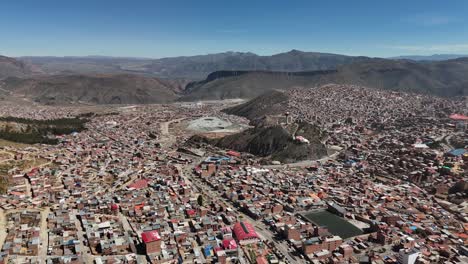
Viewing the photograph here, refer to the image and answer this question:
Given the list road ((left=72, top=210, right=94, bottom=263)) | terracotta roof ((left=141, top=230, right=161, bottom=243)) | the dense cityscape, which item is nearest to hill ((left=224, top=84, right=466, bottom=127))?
the dense cityscape

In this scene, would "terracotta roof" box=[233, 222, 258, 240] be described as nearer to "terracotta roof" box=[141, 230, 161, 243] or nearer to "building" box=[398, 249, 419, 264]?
"terracotta roof" box=[141, 230, 161, 243]

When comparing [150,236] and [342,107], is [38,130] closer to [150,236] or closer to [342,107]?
[150,236]

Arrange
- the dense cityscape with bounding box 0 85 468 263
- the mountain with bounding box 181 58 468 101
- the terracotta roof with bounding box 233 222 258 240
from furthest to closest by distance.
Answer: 1. the mountain with bounding box 181 58 468 101
2. the terracotta roof with bounding box 233 222 258 240
3. the dense cityscape with bounding box 0 85 468 263

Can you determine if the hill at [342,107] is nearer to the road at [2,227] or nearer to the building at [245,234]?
the building at [245,234]

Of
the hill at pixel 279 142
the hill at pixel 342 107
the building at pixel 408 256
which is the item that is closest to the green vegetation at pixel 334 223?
the building at pixel 408 256

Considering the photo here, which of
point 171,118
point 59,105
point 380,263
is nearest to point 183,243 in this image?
point 380,263

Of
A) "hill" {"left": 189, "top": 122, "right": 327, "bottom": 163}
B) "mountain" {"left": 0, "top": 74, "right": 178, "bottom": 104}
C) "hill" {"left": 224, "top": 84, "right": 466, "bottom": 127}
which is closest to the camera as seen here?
"hill" {"left": 189, "top": 122, "right": 327, "bottom": 163}

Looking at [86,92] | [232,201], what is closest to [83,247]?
[232,201]
